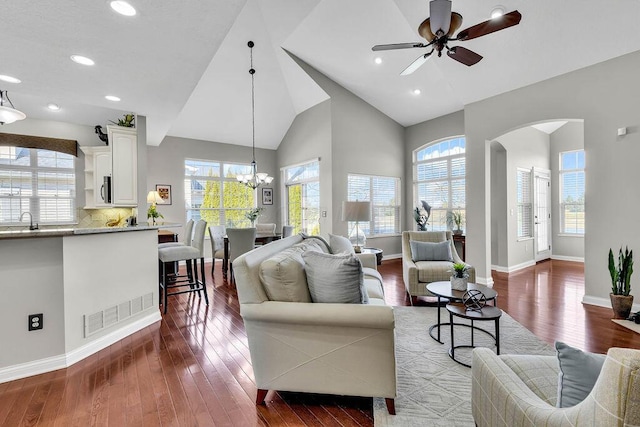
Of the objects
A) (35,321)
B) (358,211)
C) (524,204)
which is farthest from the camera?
(524,204)

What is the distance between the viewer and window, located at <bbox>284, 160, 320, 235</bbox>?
7.12 m

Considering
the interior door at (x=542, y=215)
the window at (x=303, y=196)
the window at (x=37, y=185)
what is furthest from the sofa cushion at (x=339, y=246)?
the interior door at (x=542, y=215)

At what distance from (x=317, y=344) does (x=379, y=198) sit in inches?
230

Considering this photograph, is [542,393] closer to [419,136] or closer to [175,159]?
[419,136]

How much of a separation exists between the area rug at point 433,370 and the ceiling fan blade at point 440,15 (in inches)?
110

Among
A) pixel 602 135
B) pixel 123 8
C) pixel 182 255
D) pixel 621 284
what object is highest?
pixel 123 8

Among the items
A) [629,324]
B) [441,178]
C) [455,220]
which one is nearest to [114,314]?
[629,324]

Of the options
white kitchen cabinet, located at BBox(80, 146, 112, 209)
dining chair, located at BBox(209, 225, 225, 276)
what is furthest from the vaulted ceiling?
dining chair, located at BBox(209, 225, 225, 276)

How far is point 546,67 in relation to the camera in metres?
4.07

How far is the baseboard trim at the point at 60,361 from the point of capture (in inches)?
90.6

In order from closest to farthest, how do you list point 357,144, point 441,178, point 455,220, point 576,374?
1. point 576,374
2. point 455,220
3. point 357,144
4. point 441,178

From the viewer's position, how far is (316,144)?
6820mm

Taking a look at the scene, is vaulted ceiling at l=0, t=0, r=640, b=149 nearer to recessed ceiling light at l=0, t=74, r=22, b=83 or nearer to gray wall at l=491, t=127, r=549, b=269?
recessed ceiling light at l=0, t=74, r=22, b=83

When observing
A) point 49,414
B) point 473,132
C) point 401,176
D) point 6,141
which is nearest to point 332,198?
point 401,176
